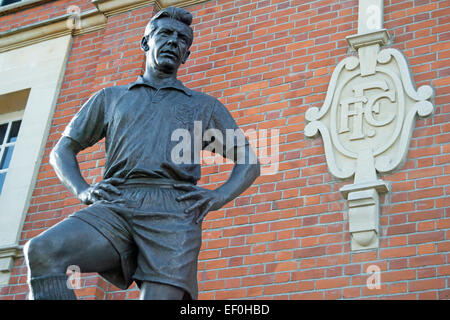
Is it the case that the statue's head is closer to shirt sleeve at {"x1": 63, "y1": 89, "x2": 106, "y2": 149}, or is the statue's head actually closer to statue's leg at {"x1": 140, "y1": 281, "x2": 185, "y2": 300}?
shirt sleeve at {"x1": 63, "y1": 89, "x2": 106, "y2": 149}

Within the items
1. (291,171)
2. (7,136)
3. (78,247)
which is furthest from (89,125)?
(7,136)

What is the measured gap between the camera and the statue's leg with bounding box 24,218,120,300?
3131 mm

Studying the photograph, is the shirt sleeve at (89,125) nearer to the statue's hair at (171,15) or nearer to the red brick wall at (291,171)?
the statue's hair at (171,15)

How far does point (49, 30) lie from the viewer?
27.3 feet

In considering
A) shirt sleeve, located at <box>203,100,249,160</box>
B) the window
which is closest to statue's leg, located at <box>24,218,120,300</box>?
shirt sleeve, located at <box>203,100,249,160</box>

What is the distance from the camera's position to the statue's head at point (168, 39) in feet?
12.6

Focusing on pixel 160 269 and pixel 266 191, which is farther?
pixel 266 191

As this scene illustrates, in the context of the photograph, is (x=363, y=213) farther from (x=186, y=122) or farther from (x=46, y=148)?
(x=46, y=148)

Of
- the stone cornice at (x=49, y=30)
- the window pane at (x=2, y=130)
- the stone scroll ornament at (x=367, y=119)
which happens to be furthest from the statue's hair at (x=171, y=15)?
the window pane at (x=2, y=130)

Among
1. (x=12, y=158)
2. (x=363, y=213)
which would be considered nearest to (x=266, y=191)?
(x=363, y=213)

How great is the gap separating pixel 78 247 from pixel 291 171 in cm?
318

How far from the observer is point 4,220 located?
7.30m

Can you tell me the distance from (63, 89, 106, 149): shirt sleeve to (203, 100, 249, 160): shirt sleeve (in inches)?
18.1
